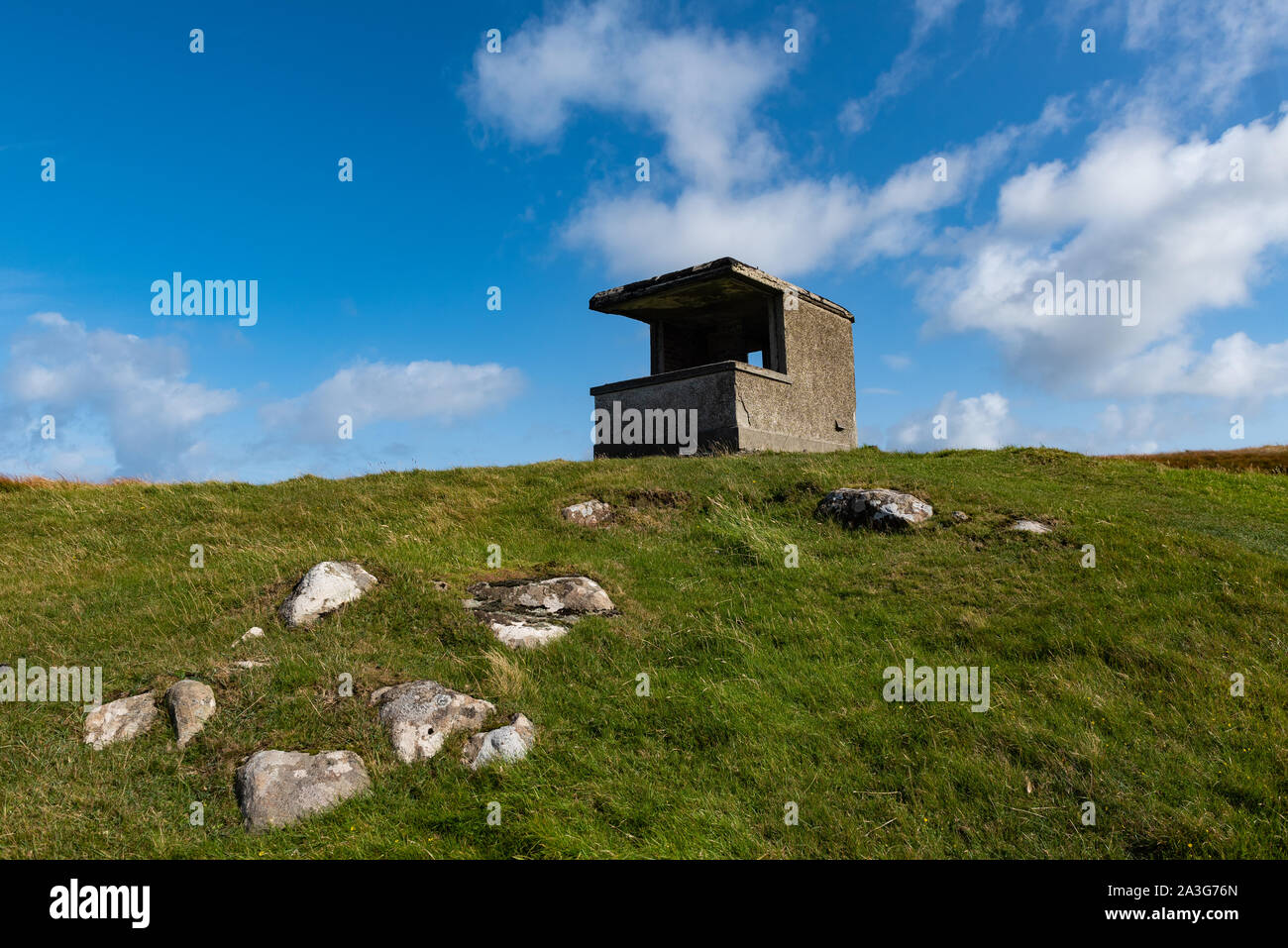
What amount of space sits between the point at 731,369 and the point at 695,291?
9.73 feet

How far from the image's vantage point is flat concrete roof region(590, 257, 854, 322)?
19.8m

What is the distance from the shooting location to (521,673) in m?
7.94

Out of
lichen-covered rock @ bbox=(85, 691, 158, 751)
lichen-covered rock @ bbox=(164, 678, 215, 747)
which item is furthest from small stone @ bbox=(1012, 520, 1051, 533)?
lichen-covered rock @ bbox=(85, 691, 158, 751)

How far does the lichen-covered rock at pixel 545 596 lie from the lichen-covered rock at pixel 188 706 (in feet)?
10.0

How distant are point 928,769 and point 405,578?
6.63 metres

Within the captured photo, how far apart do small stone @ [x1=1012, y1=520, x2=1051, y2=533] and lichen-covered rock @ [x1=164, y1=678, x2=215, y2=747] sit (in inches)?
438

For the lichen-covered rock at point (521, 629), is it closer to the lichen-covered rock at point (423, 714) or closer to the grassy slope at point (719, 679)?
the grassy slope at point (719, 679)

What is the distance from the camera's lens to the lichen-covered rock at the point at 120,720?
725cm

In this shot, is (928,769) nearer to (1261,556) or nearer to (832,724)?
(832,724)

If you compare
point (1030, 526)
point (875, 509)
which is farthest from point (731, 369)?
point (1030, 526)

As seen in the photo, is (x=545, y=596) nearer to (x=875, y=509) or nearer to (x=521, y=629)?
(x=521, y=629)

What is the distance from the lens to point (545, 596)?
986 centimetres

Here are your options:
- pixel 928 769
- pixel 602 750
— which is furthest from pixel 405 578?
pixel 928 769
